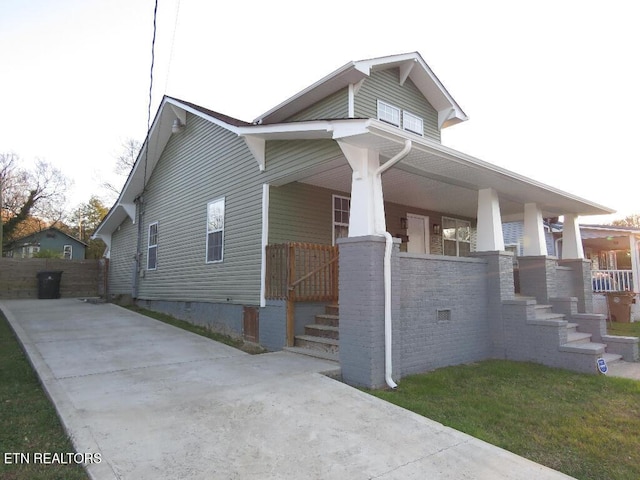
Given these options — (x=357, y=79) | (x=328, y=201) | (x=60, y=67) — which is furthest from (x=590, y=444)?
(x=60, y=67)

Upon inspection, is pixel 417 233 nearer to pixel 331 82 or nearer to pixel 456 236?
pixel 456 236

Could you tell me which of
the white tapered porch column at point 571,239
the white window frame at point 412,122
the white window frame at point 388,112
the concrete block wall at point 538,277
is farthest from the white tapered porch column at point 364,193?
the white tapered porch column at point 571,239

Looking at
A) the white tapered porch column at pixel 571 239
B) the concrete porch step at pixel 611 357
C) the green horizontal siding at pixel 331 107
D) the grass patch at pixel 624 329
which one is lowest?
the concrete porch step at pixel 611 357

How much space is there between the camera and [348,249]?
18.8 feet

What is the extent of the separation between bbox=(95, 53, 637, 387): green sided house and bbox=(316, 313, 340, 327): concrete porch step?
0.05 meters

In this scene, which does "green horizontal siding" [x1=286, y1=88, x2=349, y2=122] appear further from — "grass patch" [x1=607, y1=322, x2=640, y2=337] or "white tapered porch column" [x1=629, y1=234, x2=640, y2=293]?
"white tapered porch column" [x1=629, y1=234, x2=640, y2=293]

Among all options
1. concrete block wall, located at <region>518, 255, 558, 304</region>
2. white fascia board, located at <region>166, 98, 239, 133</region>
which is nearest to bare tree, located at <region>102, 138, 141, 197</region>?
white fascia board, located at <region>166, 98, 239, 133</region>

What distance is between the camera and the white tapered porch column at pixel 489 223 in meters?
7.58

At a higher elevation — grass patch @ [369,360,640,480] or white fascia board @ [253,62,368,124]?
white fascia board @ [253,62,368,124]

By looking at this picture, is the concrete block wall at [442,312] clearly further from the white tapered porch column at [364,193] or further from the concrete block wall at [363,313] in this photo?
the white tapered porch column at [364,193]

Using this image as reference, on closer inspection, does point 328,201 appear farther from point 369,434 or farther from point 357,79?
point 369,434

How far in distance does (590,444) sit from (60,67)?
1003 cm

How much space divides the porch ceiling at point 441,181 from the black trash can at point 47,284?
13.8m

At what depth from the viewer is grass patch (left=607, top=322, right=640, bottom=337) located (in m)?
9.46
